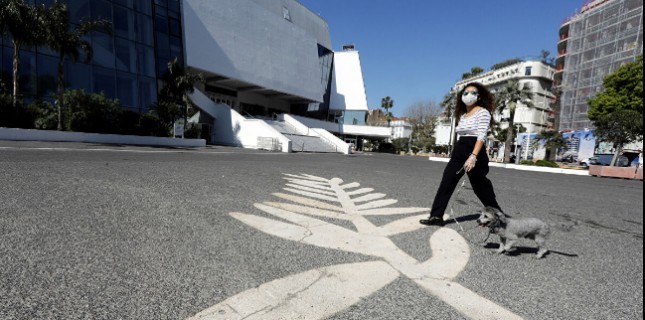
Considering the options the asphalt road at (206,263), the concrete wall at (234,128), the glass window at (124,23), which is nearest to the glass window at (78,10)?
the glass window at (124,23)

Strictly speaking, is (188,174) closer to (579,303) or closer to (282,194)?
(282,194)

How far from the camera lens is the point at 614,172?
1783cm

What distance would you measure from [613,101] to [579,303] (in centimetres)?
4150

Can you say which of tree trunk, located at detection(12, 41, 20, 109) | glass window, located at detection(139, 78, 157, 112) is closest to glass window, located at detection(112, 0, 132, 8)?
glass window, located at detection(139, 78, 157, 112)

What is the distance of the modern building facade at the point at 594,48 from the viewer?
118 ft

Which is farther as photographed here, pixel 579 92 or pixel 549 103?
pixel 549 103

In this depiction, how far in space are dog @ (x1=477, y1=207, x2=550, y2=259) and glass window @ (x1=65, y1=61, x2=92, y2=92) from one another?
25.1m

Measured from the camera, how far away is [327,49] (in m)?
52.4

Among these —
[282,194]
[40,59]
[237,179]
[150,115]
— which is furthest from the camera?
A: [150,115]

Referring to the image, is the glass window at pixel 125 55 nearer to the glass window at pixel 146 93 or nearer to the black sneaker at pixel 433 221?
the glass window at pixel 146 93

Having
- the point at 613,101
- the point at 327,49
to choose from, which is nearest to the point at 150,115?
the point at 327,49

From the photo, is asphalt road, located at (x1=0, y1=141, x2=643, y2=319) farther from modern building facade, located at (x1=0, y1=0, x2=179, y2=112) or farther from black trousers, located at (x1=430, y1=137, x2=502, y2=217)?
modern building facade, located at (x1=0, y1=0, x2=179, y2=112)

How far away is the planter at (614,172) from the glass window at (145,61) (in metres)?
32.5

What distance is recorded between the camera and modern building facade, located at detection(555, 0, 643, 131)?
35.9m
